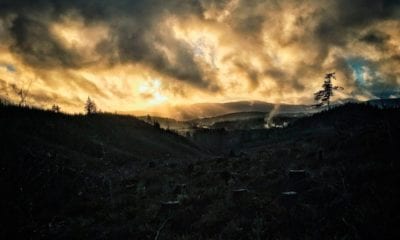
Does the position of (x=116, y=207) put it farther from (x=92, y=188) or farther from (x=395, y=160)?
(x=395, y=160)

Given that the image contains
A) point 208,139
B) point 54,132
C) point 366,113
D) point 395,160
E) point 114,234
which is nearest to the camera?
point 114,234

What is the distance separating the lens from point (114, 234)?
40.5ft

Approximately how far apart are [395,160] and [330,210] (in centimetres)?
504

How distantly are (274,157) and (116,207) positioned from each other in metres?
13.9

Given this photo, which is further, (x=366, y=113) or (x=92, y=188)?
(x=366, y=113)

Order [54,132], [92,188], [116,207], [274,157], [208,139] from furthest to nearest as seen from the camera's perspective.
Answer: [208,139]
[54,132]
[274,157]
[92,188]
[116,207]

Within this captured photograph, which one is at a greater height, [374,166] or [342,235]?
[374,166]

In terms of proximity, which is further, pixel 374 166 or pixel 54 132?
pixel 54 132

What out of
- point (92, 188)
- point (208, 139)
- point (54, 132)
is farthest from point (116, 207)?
point (208, 139)

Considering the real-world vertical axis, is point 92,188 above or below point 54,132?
below

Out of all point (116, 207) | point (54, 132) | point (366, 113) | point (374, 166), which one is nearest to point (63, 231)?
point (116, 207)

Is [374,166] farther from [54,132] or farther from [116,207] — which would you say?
[54,132]

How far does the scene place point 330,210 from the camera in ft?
37.2

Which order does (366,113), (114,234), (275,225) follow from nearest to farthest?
(275,225)
(114,234)
(366,113)
